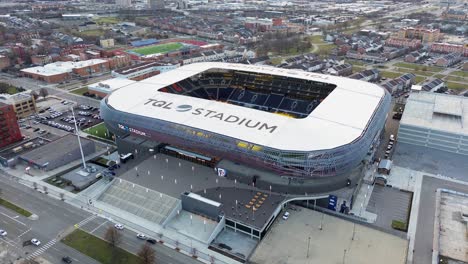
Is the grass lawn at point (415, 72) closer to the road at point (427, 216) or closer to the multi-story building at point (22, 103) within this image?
the road at point (427, 216)

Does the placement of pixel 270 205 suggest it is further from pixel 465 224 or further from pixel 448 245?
pixel 465 224

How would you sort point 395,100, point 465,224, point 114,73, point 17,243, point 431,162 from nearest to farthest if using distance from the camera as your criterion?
point 17,243
point 465,224
point 431,162
point 395,100
point 114,73

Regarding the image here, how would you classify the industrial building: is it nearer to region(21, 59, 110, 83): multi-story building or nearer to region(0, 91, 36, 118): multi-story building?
region(0, 91, 36, 118): multi-story building

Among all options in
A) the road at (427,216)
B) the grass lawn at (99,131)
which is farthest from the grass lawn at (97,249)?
the road at (427,216)

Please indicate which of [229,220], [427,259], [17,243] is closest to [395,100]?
[427,259]

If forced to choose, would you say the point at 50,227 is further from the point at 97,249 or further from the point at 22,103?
the point at 22,103
